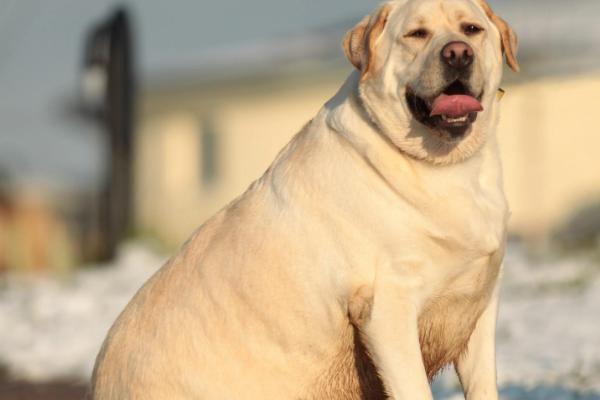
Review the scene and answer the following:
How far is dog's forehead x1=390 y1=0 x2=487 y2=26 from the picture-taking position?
14.1 feet

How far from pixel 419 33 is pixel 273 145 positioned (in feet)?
58.6

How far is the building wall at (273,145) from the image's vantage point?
18.1m

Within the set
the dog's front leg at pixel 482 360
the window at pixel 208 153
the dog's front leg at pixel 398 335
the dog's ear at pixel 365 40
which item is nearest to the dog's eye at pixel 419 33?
the dog's ear at pixel 365 40

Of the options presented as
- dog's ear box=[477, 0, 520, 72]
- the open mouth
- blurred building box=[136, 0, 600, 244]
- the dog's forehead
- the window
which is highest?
the dog's forehead

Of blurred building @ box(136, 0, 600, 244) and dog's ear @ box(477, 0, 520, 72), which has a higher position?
dog's ear @ box(477, 0, 520, 72)

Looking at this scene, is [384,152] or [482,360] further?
[482,360]

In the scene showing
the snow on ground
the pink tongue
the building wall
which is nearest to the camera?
the pink tongue

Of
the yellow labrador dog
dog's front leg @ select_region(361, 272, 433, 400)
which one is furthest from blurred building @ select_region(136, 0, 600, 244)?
dog's front leg @ select_region(361, 272, 433, 400)

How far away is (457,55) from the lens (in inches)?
162

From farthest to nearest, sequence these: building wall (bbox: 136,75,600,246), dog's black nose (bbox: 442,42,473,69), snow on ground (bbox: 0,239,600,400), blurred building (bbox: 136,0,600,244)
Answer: building wall (bbox: 136,75,600,246) < blurred building (bbox: 136,0,600,244) < snow on ground (bbox: 0,239,600,400) < dog's black nose (bbox: 442,42,473,69)

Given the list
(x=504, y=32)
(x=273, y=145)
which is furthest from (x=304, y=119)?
(x=504, y=32)

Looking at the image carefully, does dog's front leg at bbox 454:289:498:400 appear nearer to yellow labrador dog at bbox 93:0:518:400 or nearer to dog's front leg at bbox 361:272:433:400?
yellow labrador dog at bbox 93:0:518:400

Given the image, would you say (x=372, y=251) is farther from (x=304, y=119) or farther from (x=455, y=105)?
(x=304, y=119)

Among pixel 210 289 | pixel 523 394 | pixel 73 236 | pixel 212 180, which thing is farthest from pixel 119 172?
pixel 210 289
